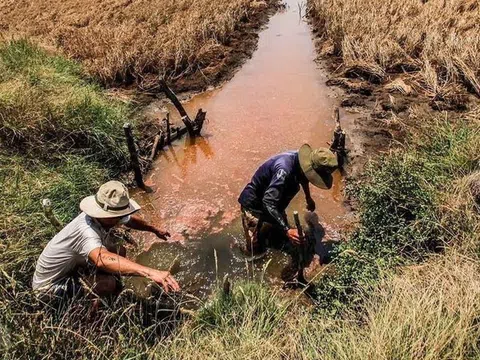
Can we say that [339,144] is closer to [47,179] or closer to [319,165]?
[319,165]

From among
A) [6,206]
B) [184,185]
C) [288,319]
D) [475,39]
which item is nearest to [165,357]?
[288,319]

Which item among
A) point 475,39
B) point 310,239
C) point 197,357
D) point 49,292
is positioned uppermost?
point 49,292

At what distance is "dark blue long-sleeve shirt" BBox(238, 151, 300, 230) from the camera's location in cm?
458

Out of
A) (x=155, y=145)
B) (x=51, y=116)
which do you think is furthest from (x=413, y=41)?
(x=51, y=116)

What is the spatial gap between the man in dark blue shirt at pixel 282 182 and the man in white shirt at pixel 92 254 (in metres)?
1.58

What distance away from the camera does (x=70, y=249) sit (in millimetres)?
3506

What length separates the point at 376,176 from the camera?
5352 mm

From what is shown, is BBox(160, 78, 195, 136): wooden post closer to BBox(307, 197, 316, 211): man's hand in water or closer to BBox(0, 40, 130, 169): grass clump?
BBox(0, 40, 130, 169): grass clump

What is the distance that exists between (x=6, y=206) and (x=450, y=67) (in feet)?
27.3

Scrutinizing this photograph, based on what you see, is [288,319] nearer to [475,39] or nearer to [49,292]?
[49,292]

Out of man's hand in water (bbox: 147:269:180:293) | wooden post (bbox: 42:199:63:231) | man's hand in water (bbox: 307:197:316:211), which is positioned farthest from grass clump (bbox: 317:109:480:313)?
wooden post (bbox: 42:199:63:231)

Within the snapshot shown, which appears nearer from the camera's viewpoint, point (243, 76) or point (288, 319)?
point (288, 319)

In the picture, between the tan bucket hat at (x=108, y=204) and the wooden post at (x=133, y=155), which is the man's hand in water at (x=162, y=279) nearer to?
the tan bucket hat at (x=108, y=204)

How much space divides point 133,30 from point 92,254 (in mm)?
9534
